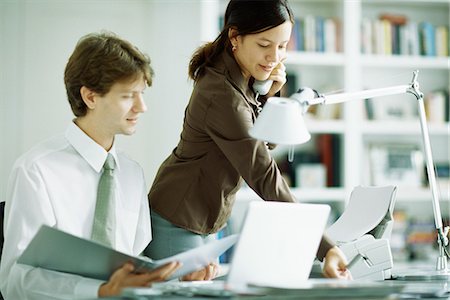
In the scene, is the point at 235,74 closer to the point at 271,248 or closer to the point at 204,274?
the point at 204,274

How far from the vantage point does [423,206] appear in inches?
206

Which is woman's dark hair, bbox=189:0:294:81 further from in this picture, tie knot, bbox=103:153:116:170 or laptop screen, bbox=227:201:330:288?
laptop screen, bbox=227:201:330:288

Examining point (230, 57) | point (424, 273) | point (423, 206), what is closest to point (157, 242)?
point (230, 57)

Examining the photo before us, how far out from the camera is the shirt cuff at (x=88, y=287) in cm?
151

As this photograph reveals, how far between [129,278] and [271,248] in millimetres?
284

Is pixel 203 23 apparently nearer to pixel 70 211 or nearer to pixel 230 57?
pixel 230 57

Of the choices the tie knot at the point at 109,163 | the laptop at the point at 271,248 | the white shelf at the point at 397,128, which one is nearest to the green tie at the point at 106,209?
the tie knot at the point at 109,163

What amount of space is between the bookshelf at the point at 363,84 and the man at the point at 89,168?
2.81 m

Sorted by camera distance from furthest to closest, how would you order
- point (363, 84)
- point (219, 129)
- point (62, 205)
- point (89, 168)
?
point (363, 84), point (219, 129), point (89, 168), point (62, 205)

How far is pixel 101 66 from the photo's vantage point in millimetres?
1822

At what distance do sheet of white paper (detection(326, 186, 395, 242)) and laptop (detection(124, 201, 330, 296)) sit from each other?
2.08 feet

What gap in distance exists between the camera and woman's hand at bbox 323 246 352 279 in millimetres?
1721

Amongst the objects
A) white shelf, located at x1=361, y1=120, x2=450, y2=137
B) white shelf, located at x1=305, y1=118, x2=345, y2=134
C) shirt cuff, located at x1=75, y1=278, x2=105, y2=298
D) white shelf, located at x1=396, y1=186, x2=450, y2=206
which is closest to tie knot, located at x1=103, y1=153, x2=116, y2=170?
shirt cuff, located at x1=75, y1=278, x2=105, y2=298

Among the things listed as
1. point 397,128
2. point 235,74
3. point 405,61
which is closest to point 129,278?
point 235,74
